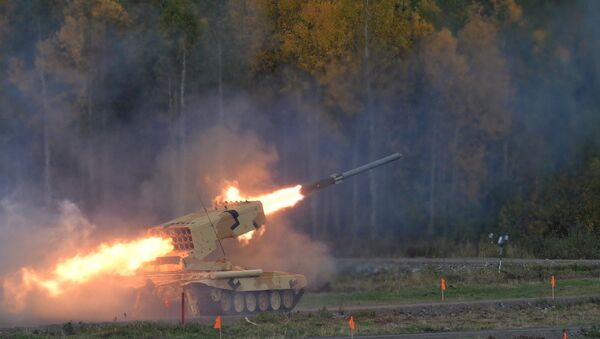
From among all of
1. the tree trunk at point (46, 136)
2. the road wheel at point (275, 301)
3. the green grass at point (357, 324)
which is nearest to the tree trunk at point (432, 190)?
the tree trunk at point (46, 136)

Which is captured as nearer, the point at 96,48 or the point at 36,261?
the point at 36,261

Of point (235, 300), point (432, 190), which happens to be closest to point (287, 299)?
point (235, 300)

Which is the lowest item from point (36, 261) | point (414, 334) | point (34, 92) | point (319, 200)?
point (414, 334)

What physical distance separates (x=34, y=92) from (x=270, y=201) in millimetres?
28836

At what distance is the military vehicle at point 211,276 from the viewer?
40.9 m

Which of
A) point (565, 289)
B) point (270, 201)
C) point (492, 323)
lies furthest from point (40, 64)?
point (492, 323)

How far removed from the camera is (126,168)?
73.0 m

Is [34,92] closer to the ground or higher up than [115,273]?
higher up

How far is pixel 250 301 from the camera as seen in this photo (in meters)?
42.0

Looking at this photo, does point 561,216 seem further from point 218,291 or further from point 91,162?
point 218,291

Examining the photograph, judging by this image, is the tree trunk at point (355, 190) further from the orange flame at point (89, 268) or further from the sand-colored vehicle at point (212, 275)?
the orange flame at point (89, 268)

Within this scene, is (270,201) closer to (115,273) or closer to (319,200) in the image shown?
(115,273)

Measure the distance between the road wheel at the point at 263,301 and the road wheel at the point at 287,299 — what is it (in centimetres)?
74

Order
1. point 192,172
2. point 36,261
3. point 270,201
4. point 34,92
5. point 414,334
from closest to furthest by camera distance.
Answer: point 414,334
point 36,261
point 270,201
point 192,172
point 34,92
